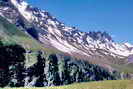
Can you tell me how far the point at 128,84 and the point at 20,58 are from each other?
102684mm

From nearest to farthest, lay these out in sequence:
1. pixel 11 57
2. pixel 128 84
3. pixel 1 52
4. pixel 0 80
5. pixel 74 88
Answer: pixel 74 88, pixel 128 84, pixel 11 57, pixel 1 52, pixel 0 80

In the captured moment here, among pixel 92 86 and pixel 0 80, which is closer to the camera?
pixel 92 86

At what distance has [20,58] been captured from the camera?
141m

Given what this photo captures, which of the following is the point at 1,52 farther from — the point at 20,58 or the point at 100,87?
the point at 100,87

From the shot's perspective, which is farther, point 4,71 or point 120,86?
point 4,71

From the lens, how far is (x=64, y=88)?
38188mm


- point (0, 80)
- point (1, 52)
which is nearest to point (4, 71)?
point (0, 80)

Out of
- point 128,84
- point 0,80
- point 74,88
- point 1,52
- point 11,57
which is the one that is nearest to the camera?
point 74,88

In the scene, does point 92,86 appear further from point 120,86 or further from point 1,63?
point 1,63

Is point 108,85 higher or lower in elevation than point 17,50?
lower

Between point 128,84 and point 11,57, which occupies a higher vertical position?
point 11,57

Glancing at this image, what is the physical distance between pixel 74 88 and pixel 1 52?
371 feet

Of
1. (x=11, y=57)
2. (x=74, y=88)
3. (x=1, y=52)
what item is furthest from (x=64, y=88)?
(x=1, y=52)

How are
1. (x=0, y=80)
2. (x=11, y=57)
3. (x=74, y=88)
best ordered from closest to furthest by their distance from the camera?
(x=74, y=88)
(x=11, y=57)
(x=0, y=80)
